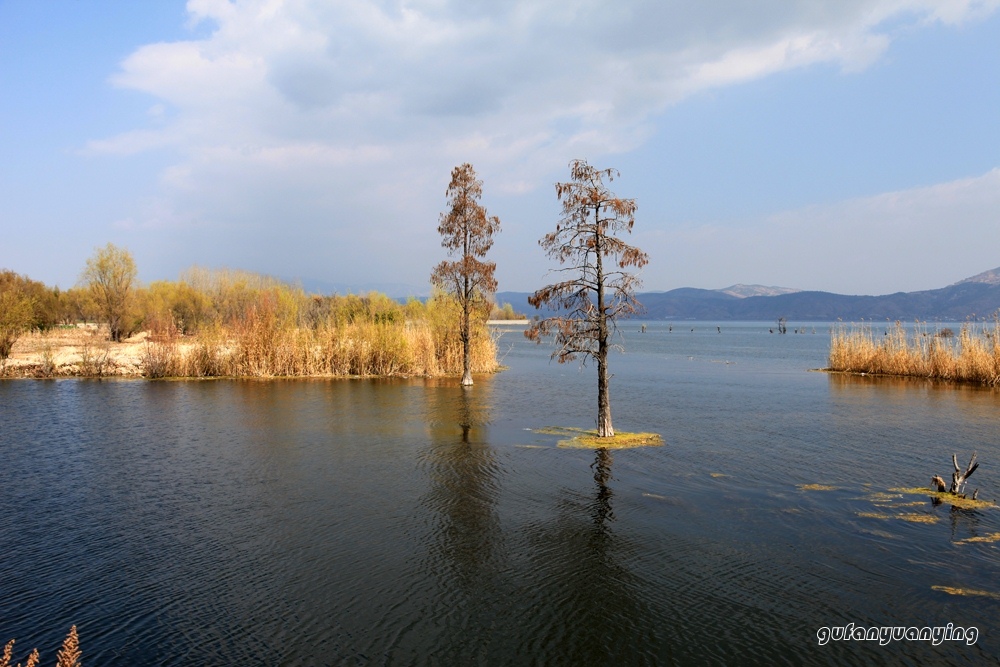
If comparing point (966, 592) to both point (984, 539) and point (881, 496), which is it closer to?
point (984, 539)

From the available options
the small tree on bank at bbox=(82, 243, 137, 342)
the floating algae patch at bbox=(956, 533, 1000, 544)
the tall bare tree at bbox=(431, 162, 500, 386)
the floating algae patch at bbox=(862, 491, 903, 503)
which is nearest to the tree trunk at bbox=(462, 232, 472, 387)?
the tall bare tree at bbox=(431, 162, 500, 386)

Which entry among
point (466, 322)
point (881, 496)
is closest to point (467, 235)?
point (466, 322)

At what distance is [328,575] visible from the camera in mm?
7855

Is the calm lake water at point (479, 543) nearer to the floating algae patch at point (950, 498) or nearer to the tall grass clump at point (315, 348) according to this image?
the floating algae patch at point (950, 498)

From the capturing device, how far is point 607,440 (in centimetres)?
1577

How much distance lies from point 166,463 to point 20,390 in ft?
55.3

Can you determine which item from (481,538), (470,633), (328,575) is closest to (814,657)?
(470,633)

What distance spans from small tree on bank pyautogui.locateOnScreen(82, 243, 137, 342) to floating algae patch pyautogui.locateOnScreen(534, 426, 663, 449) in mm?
39440

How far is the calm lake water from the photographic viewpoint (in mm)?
6402

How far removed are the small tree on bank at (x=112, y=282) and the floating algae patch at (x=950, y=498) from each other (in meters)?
47.8

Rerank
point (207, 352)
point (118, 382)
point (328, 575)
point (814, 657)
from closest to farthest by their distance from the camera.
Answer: point (814, 657)
point (328, 575)
point (118, 382)
point (207, 352)

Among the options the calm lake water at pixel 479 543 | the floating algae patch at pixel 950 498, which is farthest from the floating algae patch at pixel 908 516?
the floating algae patch at pixel 950 498

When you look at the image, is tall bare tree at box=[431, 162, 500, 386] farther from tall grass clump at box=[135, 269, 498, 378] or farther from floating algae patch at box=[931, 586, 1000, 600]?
floating algae patch at box=[931, 586, 1000, 600]

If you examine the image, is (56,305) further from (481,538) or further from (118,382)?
(481,538)
